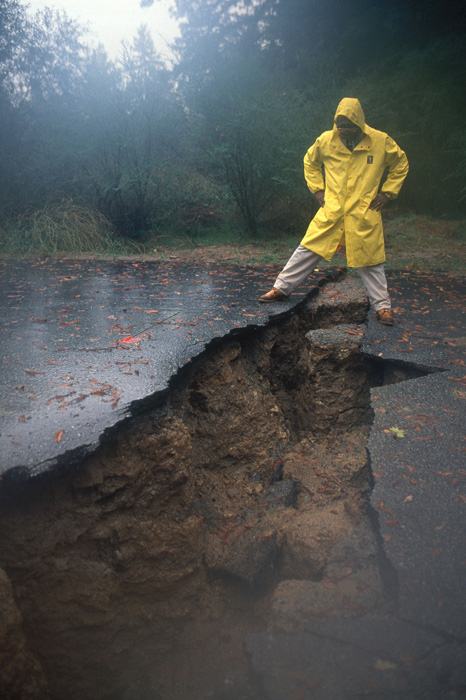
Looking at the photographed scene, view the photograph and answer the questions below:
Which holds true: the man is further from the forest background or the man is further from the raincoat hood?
the forest background

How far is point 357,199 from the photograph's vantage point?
4.35 meters

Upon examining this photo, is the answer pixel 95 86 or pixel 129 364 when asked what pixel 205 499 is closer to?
pixel 129 364

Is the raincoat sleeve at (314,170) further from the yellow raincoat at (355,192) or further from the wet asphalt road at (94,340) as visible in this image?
the wet asphalt road at (94,340)

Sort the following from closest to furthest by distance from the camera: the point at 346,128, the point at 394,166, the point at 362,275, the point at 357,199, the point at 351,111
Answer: the point at 351,111, the point at 346,128, the point at 357,199, the point at 394,166, the point at 362,275

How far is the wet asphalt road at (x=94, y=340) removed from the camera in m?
2.45

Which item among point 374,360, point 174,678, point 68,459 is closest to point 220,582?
point 174,678

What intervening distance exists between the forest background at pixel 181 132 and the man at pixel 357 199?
5.45 metres

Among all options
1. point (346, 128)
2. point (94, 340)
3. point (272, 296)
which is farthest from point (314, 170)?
point (94, 340)

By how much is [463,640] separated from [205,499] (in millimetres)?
1765

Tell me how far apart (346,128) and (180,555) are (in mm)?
3697

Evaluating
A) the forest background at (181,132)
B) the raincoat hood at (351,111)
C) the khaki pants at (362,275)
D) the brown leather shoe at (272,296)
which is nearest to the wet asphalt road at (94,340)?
the brown leather shoe at (272,296)

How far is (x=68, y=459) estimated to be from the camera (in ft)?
7.48

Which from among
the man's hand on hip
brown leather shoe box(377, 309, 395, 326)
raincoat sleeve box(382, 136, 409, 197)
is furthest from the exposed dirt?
raincoat sleeve box(382, 136, 409, 197)

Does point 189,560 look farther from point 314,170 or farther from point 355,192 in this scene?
point 314,170
